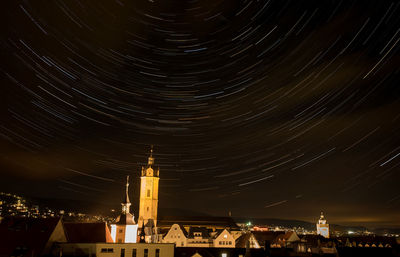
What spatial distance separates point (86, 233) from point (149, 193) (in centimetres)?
6362

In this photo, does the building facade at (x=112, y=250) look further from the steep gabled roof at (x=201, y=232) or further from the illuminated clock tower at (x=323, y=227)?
the illuminated clock tower at (x=323, y=227)

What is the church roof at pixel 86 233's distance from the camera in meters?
49.8

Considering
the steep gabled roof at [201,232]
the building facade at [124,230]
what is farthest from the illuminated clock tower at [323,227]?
the building facade at [124,230]

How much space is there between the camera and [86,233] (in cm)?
5091

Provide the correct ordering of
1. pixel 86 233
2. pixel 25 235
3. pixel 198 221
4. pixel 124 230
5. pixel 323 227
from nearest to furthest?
→ 1. pixel 25 235
2. pixel 86 233
3. pixel 124 230
4. pixel 198 221
5. pixel 323 227

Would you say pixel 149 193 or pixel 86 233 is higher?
pixel 149 193

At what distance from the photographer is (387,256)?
49.6 metres

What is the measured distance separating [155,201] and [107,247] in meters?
67.7

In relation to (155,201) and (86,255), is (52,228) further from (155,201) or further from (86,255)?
(155,201)

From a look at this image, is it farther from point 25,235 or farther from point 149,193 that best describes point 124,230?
point 149,193

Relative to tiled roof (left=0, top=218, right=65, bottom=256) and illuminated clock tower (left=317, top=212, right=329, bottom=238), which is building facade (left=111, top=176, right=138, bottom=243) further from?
illuminated clock tower (left=317, top=212, right=329, bottom=238)

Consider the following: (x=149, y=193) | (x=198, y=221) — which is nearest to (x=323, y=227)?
(x=198, y=221)

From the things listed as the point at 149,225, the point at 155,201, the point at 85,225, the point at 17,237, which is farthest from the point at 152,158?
the point at 17,237

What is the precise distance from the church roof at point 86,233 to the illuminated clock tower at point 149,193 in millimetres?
56134
